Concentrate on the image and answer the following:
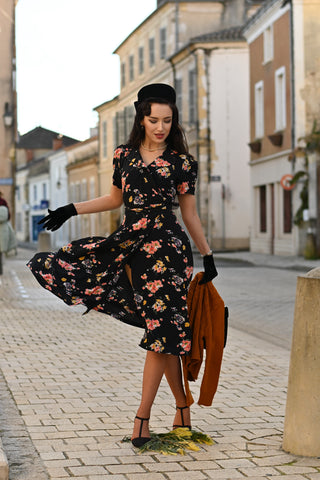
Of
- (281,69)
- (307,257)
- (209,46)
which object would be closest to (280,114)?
(281,69)

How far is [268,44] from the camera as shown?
33469 mm

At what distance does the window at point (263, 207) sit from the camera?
115ft

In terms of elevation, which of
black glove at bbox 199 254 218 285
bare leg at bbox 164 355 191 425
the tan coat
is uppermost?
black glove at bbox 199 254 218 285

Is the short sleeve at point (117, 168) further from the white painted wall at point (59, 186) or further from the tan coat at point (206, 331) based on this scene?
the white painted wall at point (59, 186)

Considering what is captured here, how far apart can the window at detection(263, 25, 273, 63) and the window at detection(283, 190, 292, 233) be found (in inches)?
196

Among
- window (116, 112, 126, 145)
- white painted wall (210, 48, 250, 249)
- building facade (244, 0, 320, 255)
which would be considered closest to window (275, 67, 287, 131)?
building facade (244, 0, 320, 255)

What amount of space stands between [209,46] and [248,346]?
A: 33.3 meters

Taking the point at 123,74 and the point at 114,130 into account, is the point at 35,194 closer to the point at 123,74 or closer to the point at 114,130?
the point at 114,130

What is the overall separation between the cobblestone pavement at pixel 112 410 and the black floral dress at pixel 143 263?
0.59 metres

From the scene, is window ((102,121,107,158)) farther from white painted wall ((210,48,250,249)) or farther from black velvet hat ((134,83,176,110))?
black velvet hat ((134,83,176,110))

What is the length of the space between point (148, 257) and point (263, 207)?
102ft

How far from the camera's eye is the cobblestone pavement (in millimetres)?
4297

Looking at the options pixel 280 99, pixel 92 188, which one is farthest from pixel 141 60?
pixel 280 99

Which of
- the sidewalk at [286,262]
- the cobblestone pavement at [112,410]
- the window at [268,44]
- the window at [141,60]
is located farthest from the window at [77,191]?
the cobblestone pavement at [112,410]
